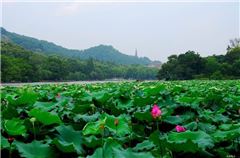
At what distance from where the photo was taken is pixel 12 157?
1.27 meters

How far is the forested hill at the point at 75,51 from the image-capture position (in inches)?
3708

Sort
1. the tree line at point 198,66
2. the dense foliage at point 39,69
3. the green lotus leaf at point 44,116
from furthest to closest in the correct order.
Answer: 1. the tree line at point 198,66
2. the dense foliage at point 39,69
3. the green lotus leaf at point 44,116

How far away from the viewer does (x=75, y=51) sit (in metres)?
119

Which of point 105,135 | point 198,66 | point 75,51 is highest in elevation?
point 75,51

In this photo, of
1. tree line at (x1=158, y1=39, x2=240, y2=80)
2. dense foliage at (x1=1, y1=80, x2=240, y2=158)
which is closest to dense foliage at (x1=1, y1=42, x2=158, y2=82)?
tree line at (x1=158, y1=39, x2=240, y2=80)

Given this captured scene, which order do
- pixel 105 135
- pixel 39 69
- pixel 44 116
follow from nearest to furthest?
pixel 44 116 < pixel 105 135 < pixel 39 69

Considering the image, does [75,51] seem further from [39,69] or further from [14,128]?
[14,128]

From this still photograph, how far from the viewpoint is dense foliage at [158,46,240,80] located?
41312 millimetres

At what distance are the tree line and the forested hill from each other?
49.8m

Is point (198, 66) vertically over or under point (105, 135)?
over

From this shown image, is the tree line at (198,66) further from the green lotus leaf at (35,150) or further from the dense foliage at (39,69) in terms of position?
the green lotus leaf at (35,150)

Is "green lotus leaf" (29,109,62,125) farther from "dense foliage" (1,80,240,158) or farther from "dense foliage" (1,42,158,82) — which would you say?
"dense foliage" (1,42,158,82)

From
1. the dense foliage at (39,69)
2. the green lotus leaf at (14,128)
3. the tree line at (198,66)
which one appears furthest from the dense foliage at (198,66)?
the green lotus leaf at (14,128)

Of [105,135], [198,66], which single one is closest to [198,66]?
[198,66]
